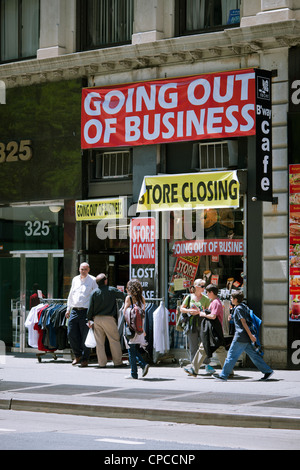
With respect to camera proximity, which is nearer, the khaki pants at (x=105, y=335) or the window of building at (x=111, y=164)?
the khaki pants at (x=105, y=335)

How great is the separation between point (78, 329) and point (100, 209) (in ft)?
9.63

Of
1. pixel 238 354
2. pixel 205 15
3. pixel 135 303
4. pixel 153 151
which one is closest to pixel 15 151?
pixel 153 151

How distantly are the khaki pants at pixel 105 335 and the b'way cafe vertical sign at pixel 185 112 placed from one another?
3.90 metres

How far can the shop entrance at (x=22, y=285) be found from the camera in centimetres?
2103

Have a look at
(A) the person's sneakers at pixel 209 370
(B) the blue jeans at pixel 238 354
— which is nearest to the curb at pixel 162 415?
(B) the blue jeans at pixel 238 354

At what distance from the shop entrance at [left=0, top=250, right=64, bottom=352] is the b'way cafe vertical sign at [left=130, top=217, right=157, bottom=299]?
2.33 meters

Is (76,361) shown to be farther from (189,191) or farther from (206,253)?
(189,191)

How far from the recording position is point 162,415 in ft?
38.8

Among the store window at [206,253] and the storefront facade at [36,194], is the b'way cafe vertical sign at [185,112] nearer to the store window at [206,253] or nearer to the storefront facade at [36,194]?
the storefront facade at [36,194]

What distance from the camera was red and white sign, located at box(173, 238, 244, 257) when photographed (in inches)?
709

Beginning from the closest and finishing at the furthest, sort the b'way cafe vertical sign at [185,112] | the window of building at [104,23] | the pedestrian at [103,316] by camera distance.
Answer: the b'way cafe vertical sign at [185,112] → the pedestrian at [103,316] → the window of building at [104,23]

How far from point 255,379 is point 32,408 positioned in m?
4.51

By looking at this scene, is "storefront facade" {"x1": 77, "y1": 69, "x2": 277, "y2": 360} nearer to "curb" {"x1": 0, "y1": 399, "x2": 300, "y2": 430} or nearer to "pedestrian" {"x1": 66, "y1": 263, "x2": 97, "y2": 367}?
"pedestrian" {"x1": 66, "y1": 263, "x2": 97, "y2": 367}

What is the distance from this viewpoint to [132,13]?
2038 centimetres
